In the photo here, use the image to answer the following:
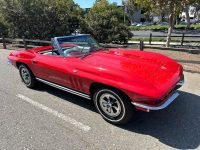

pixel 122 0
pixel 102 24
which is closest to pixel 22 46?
pixel 102 24

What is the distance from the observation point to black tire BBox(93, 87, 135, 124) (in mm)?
3434

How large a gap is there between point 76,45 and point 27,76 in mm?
1586

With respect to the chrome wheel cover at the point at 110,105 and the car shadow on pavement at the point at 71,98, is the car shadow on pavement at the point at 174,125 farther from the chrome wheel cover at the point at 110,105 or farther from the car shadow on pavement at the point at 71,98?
the car shadow on pavement at the point at 71,98

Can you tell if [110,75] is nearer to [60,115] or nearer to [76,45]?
[60,115]

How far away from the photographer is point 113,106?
3643mm

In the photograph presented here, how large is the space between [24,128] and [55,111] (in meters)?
0.71

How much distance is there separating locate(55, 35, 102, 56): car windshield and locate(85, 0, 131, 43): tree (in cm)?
943

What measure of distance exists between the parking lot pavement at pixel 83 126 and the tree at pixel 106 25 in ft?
32.0

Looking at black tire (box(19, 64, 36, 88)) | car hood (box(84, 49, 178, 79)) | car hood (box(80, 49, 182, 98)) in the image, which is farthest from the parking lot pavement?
car hood (box(84, 49, 178, 79))

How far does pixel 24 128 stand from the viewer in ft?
12.2

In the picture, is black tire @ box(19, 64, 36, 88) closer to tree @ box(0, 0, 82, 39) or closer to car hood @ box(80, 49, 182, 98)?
car hood @ box(80, 49, 182, 98)

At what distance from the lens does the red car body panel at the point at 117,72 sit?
128 inches

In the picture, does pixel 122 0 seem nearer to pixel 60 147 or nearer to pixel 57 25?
pixel 57 25

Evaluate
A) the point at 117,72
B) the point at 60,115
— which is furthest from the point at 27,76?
the point at 117,72
